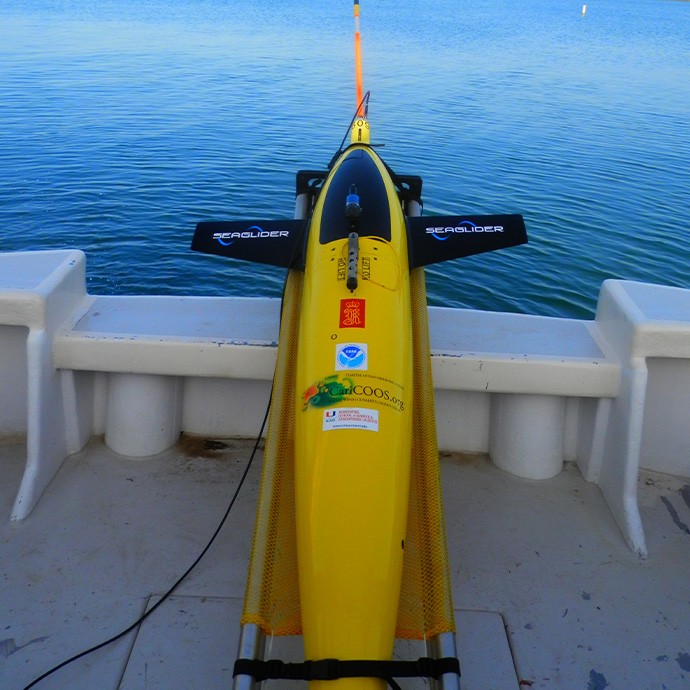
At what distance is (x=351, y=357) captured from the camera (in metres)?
2.59

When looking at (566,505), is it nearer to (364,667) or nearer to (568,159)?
(364,667)

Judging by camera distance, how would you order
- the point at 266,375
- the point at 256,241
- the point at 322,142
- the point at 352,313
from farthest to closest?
the point at 322,142, the point at 256,241, the point at 266,375, the point at 352,313

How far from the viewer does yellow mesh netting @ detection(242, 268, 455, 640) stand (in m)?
2.25

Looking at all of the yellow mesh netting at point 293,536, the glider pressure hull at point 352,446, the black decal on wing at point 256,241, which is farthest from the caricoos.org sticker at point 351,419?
the black decal on wing at point 256,241

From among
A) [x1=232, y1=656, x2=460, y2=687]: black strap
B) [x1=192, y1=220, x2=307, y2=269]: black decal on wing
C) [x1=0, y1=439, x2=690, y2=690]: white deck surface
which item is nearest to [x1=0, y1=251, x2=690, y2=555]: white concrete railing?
[x1=0, y1=439, x2=690, y2=690]: white deck surface

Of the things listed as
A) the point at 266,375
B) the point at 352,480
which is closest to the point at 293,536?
the point at 352,480

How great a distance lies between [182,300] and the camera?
372cm

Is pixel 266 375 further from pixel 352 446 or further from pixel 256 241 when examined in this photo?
pixel 352 446

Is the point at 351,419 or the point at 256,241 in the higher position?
the point at 256,241

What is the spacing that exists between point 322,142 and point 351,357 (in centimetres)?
1148

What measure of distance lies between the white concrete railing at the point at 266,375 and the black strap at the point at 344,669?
1.32m

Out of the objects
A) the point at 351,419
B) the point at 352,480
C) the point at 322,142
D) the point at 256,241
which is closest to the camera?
the point at 352,480

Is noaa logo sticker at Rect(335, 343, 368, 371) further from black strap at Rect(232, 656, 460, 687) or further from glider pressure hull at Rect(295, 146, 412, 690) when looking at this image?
black strap at Rect(232, 656, 460, 687)

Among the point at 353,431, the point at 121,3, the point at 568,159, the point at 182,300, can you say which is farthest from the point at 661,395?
the point at 121,3
